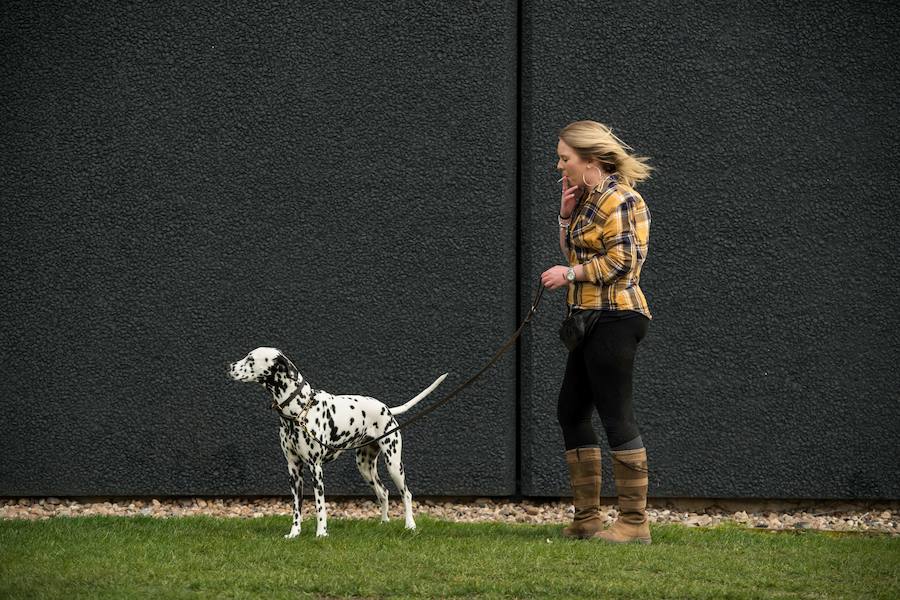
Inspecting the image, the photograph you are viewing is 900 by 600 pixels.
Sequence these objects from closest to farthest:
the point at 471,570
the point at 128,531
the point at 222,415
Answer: the point at 471,570 → the point at 128,531 → the point at 222,415

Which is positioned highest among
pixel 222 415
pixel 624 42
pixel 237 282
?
pixel 624 42

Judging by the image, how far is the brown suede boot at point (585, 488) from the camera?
5.04m

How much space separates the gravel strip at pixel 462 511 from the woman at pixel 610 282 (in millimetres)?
1236

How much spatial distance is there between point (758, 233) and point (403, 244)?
2049 millimetres

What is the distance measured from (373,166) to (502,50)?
99 cm

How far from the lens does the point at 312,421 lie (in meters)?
4.88

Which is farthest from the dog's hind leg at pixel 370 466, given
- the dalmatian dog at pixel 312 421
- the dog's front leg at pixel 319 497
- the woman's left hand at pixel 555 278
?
the woman's left hand at pixel 555 278

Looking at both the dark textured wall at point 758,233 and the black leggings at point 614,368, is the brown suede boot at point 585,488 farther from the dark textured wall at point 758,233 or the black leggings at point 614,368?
the dark textured wall at point 758,233

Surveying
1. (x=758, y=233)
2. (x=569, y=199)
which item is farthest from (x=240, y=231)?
(x=758, y=233)

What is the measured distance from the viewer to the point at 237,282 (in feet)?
20.4

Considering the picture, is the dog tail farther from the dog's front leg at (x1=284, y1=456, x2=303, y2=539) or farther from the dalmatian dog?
the dog's front leg at (x1=284, y1=456, x2=303, y2=539)

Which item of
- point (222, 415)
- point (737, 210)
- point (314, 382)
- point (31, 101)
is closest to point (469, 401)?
point (314, 382)

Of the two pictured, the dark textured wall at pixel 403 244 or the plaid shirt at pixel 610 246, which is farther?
the dark textured wall at pixel 403 244

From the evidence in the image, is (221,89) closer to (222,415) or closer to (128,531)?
(222,415)
